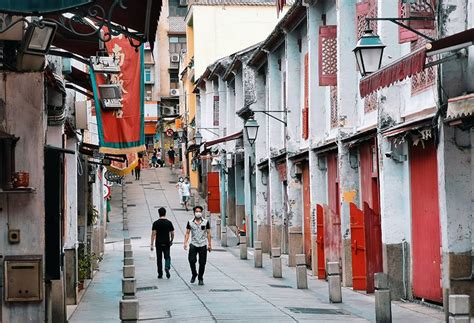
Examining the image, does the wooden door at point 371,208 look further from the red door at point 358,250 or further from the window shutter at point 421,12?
the window shutter at point 421,12

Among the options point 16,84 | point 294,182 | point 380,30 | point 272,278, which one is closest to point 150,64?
point 294,182

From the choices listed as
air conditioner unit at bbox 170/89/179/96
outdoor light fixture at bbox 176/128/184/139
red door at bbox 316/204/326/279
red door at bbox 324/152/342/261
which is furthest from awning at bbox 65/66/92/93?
air conditioner unit at bbox 170/89/179/96

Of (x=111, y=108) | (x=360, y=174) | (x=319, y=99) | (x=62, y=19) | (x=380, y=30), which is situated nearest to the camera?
(x=62, y=19)

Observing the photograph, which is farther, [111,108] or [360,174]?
[360,174]

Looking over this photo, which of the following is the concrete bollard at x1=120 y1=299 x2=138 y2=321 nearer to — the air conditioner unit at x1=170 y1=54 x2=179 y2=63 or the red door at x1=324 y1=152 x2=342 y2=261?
the red door at x1=324 y1=152 x2=342 y2=261

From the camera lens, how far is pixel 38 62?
1337 centimetres

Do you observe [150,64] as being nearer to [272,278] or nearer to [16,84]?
[272,278]

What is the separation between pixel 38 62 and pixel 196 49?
159ft

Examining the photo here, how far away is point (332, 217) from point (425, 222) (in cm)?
659

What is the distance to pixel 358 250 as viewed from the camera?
23.6 m

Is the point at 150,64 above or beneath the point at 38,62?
above

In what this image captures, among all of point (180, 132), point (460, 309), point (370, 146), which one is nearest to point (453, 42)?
point (460, 309)

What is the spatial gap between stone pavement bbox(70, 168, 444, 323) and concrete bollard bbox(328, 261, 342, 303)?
0.18 m

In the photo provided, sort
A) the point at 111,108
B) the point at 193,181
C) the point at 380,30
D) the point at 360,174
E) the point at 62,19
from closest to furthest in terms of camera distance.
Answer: the point at 62,19
the point at 111,108
the point at 380,30
the point at 360,174
the point at 193,181
